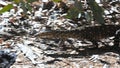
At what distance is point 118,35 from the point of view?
377 centimetres

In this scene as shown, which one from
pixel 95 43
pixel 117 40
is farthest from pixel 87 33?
pixel 117 40

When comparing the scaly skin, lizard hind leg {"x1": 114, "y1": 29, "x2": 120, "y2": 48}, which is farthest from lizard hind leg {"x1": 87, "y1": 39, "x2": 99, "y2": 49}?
lizard hind leg {"x1": 114, "y1": 29, "x2": 120, "y2": 48}

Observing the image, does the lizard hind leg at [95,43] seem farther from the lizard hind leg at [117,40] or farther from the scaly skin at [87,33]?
the lizard hind leg at [117,40]

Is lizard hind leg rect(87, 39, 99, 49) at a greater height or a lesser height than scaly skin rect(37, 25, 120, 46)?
lesser

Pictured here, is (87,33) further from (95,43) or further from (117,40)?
(117,40)

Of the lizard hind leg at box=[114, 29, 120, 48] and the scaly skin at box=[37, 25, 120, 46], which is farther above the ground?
the scaly skin at box=[37, 25, 120, 46]

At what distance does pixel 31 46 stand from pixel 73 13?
0.55m

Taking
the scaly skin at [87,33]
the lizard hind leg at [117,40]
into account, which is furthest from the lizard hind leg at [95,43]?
the lizard hind leg at [117,40]

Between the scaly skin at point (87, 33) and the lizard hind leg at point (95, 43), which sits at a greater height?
the scaly skin at point (87, 33)

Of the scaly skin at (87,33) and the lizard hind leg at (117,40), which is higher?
the scaly skin at (87,33)

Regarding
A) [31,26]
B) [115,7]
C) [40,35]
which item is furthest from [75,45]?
[115,7]

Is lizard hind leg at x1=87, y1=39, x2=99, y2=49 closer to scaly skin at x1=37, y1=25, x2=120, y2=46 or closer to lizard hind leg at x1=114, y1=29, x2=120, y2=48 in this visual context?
scaly skin at x1=37, y1=25, x2=120, y2=46

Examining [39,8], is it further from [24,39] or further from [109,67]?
[109,67]

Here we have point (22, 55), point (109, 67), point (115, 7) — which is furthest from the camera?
point (115, 7)
